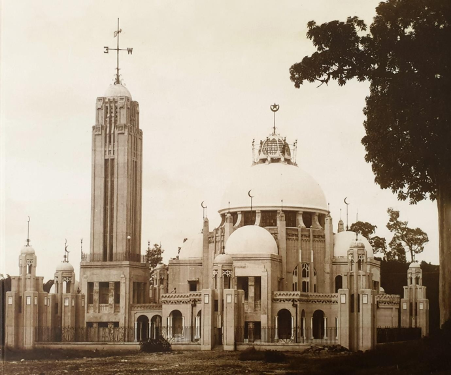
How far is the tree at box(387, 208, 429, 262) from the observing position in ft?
155

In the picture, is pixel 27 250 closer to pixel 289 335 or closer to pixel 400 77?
pixel 289 335

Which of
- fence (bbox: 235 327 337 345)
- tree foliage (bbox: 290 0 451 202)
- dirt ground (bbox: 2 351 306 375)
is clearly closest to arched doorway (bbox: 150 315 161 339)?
fence (bbox: 235 327 337 345)

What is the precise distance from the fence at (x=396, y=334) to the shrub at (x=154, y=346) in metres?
9.97

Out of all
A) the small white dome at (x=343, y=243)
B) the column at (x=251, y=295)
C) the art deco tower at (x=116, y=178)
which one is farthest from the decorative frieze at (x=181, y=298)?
the small white dome at (x=343, y=243)

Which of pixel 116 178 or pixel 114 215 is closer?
pixel 116 178

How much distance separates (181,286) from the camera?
63719mm

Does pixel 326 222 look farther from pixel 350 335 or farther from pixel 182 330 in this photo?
pixel 350 335

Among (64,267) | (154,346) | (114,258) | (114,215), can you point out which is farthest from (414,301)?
(64,267)

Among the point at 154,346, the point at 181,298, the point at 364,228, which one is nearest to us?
the point at 154,346

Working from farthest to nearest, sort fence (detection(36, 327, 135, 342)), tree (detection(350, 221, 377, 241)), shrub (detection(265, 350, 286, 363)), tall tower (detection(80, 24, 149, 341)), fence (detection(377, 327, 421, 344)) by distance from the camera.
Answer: tree (detection(350, 221, 377, 241))
tall tower (detection(80, 24, 149, 341))
fence (detection(36, 327, 135, 342))
fence (detection(377, 327, 421, 344))
shrub (detection(265, 350, 286, 363))

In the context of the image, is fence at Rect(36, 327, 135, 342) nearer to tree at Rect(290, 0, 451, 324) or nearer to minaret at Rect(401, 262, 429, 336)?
minaret at Rect(401, 262, 429, 336)

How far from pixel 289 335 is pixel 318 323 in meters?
2.14

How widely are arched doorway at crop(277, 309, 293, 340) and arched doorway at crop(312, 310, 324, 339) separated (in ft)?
4.94

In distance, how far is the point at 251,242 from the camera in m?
59.6
